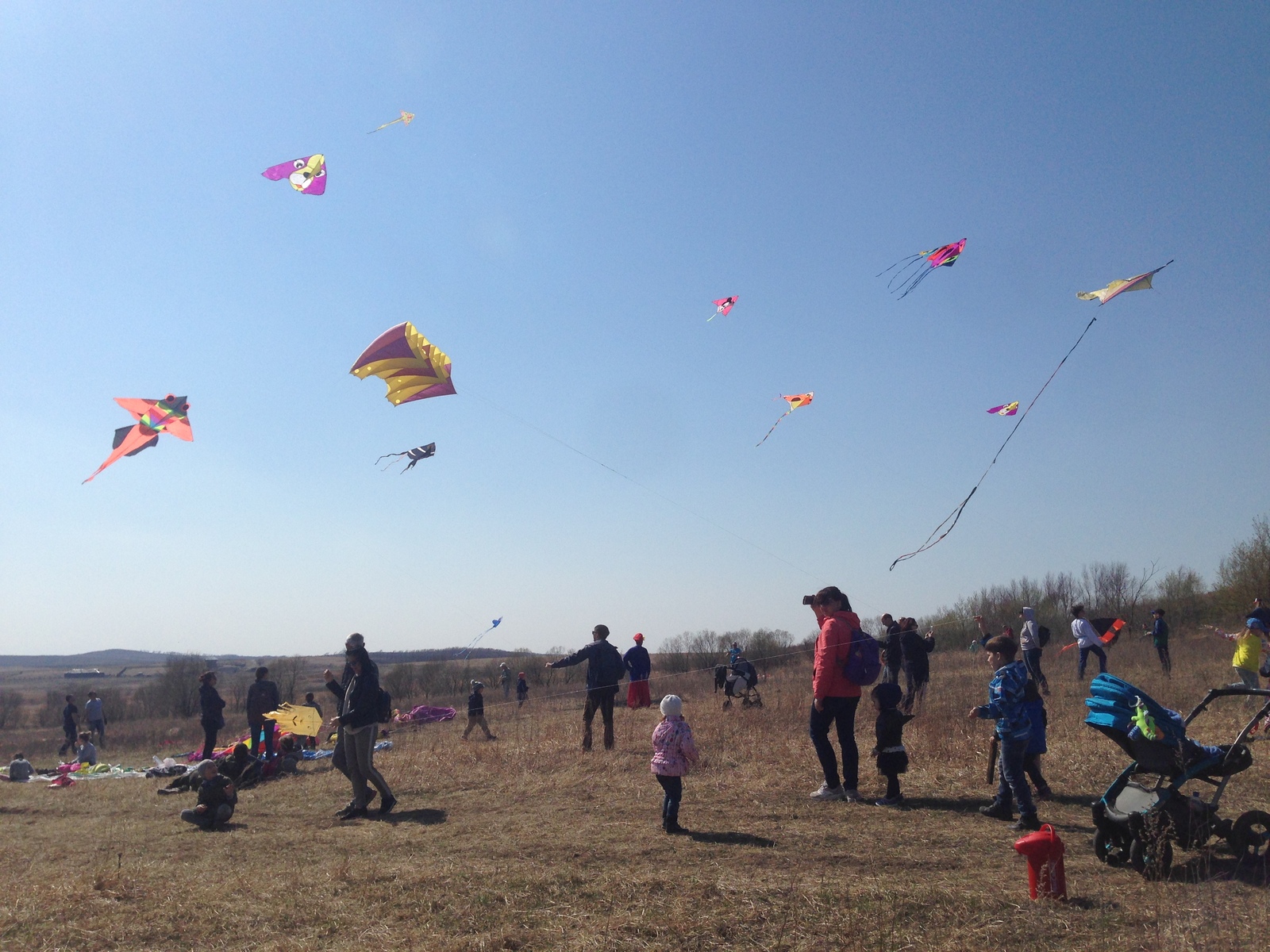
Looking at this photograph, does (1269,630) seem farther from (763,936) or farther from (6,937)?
(6,937)

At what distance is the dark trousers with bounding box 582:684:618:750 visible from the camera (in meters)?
10.5

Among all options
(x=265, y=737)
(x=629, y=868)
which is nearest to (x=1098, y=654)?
(x=629, y=868)

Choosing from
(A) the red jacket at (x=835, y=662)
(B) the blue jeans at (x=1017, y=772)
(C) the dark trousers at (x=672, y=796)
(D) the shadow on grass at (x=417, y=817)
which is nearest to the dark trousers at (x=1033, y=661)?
(A) the red jacket at (x=835, y=662)

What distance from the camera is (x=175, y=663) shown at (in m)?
54.4

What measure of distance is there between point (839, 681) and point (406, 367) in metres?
7.01

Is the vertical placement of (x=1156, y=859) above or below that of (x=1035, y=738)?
below

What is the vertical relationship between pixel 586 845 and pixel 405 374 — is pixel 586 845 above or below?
below

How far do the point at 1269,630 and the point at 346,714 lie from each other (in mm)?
11301

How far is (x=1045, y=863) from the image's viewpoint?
172 inches

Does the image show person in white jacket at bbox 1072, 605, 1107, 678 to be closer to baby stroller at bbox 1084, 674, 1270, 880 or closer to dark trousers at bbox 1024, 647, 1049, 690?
dark trousers at bbox 1024, 647, 1049, 690

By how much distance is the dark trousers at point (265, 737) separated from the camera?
12031 mm

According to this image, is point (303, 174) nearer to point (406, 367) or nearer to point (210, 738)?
point (406, 367)

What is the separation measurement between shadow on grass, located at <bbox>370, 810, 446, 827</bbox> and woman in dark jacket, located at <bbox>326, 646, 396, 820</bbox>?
123 millimetres

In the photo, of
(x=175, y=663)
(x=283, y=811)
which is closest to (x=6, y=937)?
(x=283, y=811)
